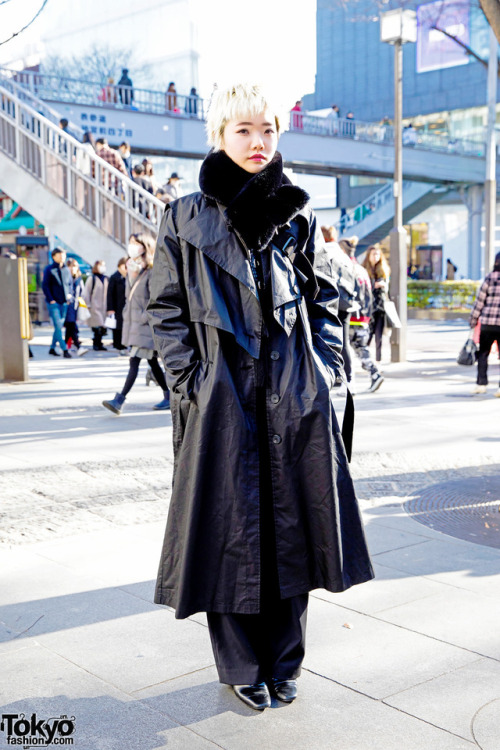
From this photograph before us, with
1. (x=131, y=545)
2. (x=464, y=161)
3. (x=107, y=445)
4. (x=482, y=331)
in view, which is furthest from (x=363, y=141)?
(x=131, y=545)

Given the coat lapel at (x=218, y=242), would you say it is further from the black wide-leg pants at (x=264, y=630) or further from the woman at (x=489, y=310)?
the woman at (x=489, y=310)

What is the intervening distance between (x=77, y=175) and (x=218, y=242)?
15.2m

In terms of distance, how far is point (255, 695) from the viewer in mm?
2779

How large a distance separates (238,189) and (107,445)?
14.9 feet

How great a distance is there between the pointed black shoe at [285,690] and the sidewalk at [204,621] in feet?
0.13

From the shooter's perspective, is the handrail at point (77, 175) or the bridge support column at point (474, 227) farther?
the bridge support column at point (474, 227)

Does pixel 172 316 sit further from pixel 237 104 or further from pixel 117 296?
pixel 117 296

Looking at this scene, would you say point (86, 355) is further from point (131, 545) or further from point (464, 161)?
point (464, 161)

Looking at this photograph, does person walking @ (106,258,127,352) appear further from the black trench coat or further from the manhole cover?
the black trench coat

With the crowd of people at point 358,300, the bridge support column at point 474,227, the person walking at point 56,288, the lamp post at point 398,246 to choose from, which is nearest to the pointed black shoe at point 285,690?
the crowd of people at point 358,300

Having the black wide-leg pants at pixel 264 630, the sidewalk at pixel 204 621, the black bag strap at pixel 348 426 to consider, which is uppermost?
the black bag strap at pixel 348 426

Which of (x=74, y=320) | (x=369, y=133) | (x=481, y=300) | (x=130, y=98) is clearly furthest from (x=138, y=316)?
(x=369, y=133)

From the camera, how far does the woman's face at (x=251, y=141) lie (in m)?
2.78

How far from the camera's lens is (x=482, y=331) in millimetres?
10102
